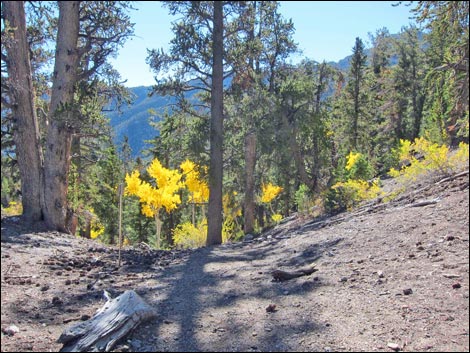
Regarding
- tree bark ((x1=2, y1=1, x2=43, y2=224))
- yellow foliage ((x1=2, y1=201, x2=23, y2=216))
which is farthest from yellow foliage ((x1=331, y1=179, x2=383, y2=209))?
yellow foliage ((x1=2, y1=201, x2=23, y2=216))

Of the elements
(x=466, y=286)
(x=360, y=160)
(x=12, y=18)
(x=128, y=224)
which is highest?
(x=12, y=18)

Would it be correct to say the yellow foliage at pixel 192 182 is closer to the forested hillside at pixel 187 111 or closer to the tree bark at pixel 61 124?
the forested hillside at pixel 187 111

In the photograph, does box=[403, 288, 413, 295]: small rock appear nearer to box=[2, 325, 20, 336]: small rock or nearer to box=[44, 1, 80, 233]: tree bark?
box=[2, 325, 20, 336]: small rock

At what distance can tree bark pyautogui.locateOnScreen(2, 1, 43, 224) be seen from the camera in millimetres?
7883

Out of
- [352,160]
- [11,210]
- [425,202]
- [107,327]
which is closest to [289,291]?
[107,327]

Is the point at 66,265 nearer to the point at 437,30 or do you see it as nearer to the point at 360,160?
the point at 437,30

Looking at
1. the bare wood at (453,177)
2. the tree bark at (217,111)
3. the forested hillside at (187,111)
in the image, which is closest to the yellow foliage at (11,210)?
the forested hillside at (187,111)

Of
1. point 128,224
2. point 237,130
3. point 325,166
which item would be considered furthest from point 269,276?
point 128,224

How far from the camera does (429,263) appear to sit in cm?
449

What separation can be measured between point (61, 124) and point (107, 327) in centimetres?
621

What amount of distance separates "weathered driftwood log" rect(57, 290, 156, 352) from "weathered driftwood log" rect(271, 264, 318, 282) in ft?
6.03

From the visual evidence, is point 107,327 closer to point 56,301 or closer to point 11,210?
point 56,301

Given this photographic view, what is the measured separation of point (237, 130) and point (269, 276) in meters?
8.69

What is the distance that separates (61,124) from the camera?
8461mm
